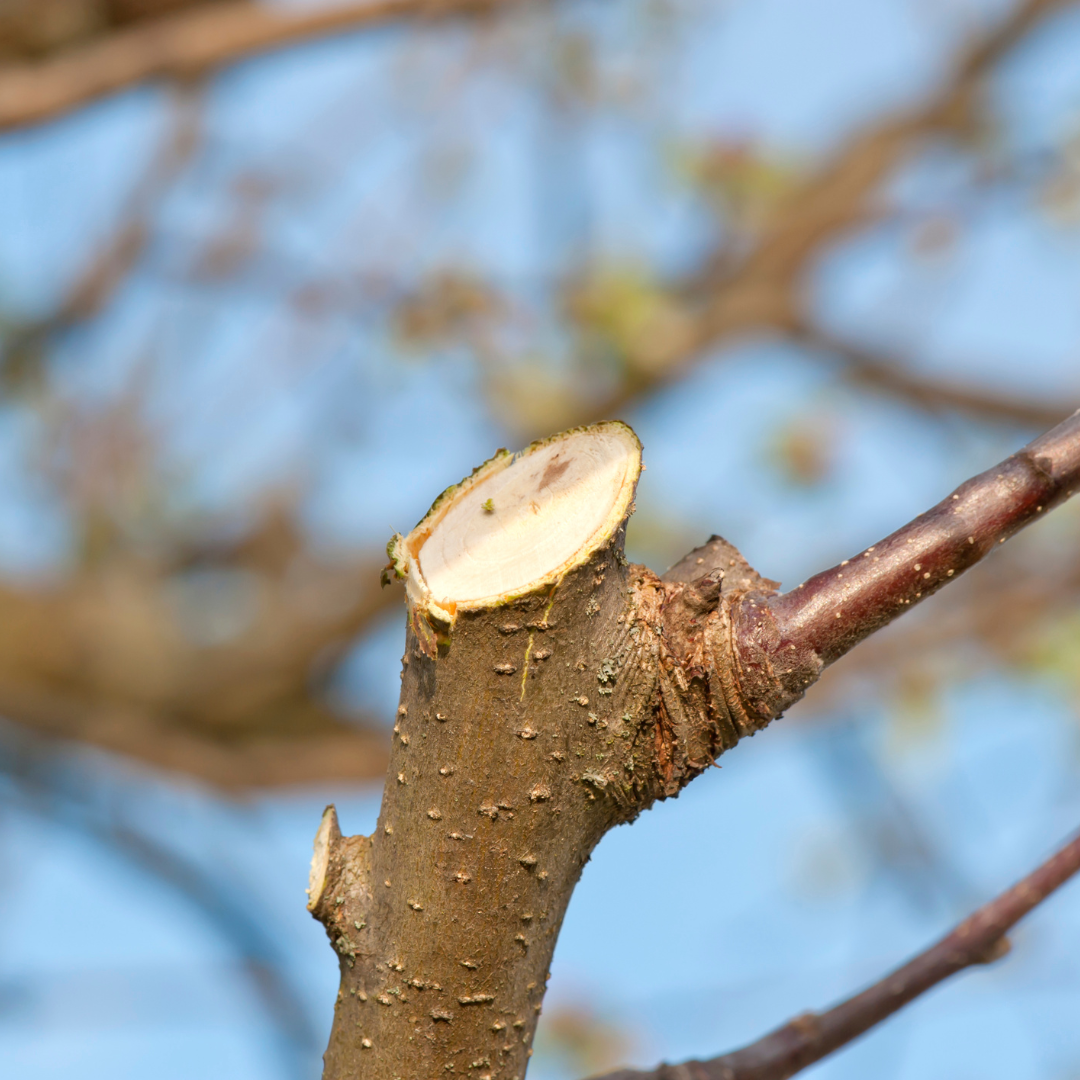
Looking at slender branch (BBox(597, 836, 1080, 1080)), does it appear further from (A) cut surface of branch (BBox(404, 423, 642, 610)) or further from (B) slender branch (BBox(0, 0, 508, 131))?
(B) slender branch (BBox(0, 0, 508, 131))

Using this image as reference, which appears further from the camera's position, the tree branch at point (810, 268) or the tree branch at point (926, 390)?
the tree branch at point (926, 390)

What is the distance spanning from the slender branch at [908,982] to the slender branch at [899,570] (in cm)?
30

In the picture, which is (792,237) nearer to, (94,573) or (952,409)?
(952,409)

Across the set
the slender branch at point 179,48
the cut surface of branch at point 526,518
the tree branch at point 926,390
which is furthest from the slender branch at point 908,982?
the tree branch at point 926,390

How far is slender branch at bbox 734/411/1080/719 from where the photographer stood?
59cm

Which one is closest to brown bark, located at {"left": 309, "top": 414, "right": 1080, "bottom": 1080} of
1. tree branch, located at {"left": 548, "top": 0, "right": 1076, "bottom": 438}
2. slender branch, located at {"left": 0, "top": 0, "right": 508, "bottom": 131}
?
slender branch, located at {"left": 0, "top": 0, "right": 508, "bottom": 131}

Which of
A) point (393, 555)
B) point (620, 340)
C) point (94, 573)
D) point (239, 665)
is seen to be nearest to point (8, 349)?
point (94, 573)

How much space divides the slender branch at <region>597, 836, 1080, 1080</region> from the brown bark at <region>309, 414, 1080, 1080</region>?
0.73 feet

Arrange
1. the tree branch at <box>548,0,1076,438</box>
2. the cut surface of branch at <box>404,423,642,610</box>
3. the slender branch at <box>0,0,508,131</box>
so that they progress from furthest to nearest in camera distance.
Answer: the tree branch at <box>548,0,1076,438</box>, the slender branch at <box>0,0,508,131</box>, the cut surface of branch at <box>404,423,642,610</box>

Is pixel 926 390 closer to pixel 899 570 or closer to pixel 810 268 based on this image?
pixel 810 268

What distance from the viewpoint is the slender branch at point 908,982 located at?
2.48ft

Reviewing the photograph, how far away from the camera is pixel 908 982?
0.78 meters

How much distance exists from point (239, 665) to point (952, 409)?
80.4 inches

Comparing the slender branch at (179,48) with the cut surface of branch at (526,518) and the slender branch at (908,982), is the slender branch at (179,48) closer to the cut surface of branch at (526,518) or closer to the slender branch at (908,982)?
the cut surface of branch at (526,518)
